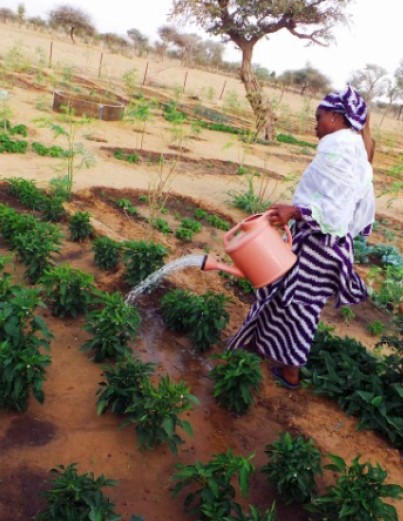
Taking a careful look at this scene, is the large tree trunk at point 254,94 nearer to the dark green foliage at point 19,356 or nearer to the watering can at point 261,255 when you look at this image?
the watering can at point 261,255

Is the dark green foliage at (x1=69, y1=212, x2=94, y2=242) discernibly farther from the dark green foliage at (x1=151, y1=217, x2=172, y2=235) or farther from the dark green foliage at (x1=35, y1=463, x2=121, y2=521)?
the dark green foliage at (x1=35, y1=463, x2=121, y2=521)

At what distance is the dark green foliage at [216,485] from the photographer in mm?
1713

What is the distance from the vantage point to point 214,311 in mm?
2857

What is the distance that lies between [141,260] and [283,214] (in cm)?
131

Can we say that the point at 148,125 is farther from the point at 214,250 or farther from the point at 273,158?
the point at 214,250

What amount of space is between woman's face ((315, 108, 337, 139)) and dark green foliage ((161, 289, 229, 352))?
45.9 inches

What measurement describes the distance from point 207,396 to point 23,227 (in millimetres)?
1876

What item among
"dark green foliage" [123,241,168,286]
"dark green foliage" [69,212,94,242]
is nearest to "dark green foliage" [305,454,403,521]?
"dark green foliage" [123,241,168,286]

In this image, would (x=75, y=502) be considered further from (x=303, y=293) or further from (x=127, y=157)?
(x=127, y=157)

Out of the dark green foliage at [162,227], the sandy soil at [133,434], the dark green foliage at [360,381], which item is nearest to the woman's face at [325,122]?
the dark green foliage at [360,381]

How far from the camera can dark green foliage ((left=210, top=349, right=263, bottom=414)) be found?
2371 millimetres

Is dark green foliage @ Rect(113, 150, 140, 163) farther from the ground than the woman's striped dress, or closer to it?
closer to it

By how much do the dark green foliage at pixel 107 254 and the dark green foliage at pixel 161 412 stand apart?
1.61 meters

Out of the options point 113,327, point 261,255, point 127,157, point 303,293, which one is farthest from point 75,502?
point 127,157
